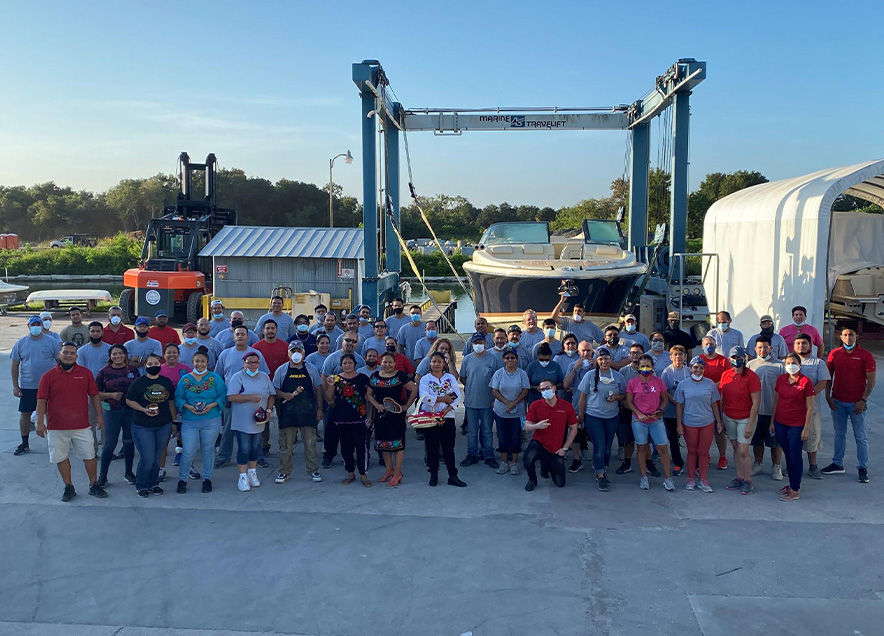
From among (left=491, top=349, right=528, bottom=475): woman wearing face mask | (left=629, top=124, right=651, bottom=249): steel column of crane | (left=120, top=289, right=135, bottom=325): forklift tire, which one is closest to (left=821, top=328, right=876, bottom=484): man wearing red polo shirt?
(left=491, top=349, right=528, bottom=475): woman wearing face mask

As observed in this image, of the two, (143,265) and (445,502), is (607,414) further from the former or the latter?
(143,265)

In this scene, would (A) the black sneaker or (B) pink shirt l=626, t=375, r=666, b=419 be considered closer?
(A) the black sneaker

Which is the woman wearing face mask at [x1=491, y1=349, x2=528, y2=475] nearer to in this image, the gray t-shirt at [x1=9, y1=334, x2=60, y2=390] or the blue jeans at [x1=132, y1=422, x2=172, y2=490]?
the blue jeans at [x1=132, y1=422, x2=172, y2=490]

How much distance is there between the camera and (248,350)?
7.66 meters

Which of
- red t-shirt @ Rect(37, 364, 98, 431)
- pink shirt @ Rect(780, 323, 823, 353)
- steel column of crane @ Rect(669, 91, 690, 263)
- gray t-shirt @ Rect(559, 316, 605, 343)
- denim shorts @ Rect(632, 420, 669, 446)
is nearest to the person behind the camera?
red t-shirt @ Rect(37, 364, 98, 431)

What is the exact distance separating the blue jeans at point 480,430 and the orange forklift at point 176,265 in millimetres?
14269

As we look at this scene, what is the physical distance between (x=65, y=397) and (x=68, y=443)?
1.54ft

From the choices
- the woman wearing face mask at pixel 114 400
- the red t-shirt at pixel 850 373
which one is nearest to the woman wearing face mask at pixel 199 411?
the woman wearing face mask at pixel 114 400

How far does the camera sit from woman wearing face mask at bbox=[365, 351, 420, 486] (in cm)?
734

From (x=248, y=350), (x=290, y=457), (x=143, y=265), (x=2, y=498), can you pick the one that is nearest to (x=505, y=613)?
(x=290, y=457)

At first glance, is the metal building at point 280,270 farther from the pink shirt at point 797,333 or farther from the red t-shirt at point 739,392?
the red t-shirt at point 739,392

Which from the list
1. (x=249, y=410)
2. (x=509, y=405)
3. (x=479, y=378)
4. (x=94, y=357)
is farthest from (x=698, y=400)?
(x=94, y=357)

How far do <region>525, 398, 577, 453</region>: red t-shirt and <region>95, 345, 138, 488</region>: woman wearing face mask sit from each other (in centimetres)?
406

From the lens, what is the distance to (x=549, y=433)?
23.5ft
